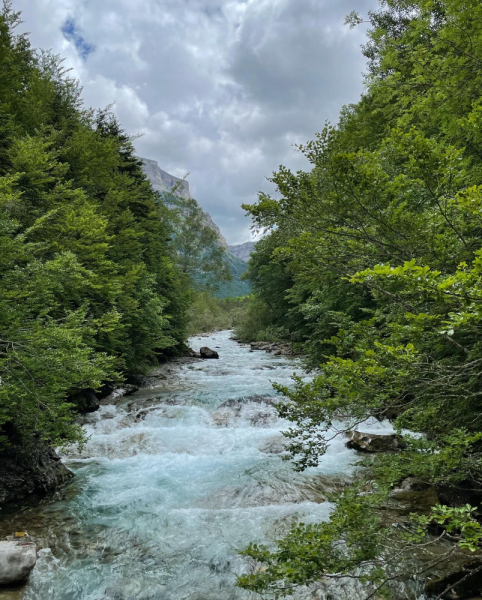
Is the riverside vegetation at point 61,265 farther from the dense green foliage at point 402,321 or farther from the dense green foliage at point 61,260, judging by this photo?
the dense green foliage at point 402,321

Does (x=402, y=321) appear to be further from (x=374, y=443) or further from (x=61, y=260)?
(x=61, y=260)

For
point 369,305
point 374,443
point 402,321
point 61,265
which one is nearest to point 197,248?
point 369,305

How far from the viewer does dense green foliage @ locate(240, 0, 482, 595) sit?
97.4 inches

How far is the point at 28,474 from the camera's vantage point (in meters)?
6.43

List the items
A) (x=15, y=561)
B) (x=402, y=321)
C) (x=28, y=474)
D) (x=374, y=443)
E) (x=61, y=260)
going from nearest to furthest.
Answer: (x=15, y=561)
(x=402, y=321)
(x=28, y=474)
(x=61, y=260)
(x=374, y=443)

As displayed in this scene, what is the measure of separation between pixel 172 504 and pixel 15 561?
261 cm

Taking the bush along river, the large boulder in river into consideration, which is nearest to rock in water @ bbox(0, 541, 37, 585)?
the bush along river

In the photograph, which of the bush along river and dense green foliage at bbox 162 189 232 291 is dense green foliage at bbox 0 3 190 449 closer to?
the bush along river

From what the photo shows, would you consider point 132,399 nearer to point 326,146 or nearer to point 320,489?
point 320,489

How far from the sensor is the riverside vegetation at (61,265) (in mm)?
5863

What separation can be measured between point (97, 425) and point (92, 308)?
3982 mm

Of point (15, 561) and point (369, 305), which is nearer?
point (15, 561)

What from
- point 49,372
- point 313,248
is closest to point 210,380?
point 49,372

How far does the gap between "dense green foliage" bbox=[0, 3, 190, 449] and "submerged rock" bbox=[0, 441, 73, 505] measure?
0.33 metres
